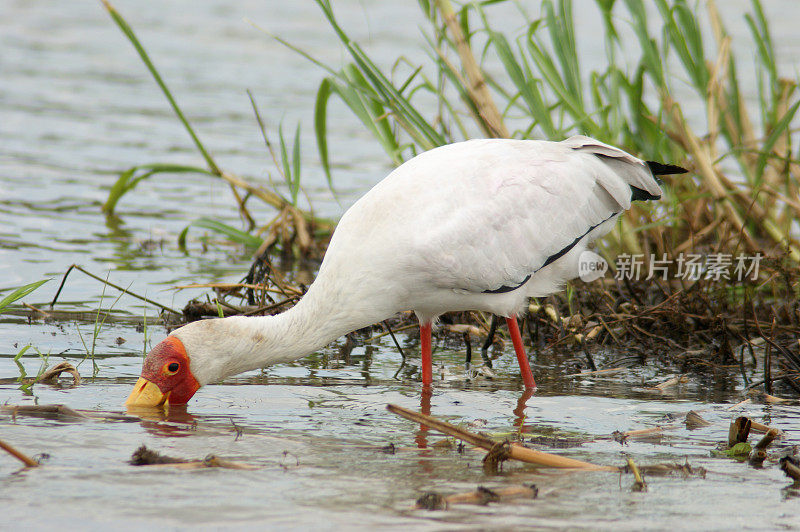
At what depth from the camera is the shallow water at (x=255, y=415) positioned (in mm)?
3561

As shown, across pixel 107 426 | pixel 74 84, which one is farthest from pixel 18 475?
pixel 74 84

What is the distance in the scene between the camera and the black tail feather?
5.97 meters

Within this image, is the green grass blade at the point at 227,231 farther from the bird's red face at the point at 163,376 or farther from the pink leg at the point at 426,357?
the bird's red face at the point at 163,376

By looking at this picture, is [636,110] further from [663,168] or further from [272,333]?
[272,333]

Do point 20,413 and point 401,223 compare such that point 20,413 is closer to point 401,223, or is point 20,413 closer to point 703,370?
point 401,223

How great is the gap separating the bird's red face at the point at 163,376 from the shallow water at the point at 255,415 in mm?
136

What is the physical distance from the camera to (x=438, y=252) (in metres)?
5.11

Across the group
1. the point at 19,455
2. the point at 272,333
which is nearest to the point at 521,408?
the point at 272,333

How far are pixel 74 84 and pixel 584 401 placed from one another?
11182mm

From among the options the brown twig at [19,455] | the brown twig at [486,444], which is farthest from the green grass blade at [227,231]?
the brown twig at [486,444]

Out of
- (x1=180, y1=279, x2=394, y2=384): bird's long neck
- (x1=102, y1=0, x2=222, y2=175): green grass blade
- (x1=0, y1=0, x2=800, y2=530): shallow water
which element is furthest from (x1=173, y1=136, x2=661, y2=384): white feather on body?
(x1=102, y1=0, x2=222, y2=175): green grass blade

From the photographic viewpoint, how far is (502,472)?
4.00 meters

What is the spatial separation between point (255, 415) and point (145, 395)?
52cm

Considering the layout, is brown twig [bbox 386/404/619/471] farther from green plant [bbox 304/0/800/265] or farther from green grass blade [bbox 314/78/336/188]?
green grass blade [bbox 314/78/336/188]
